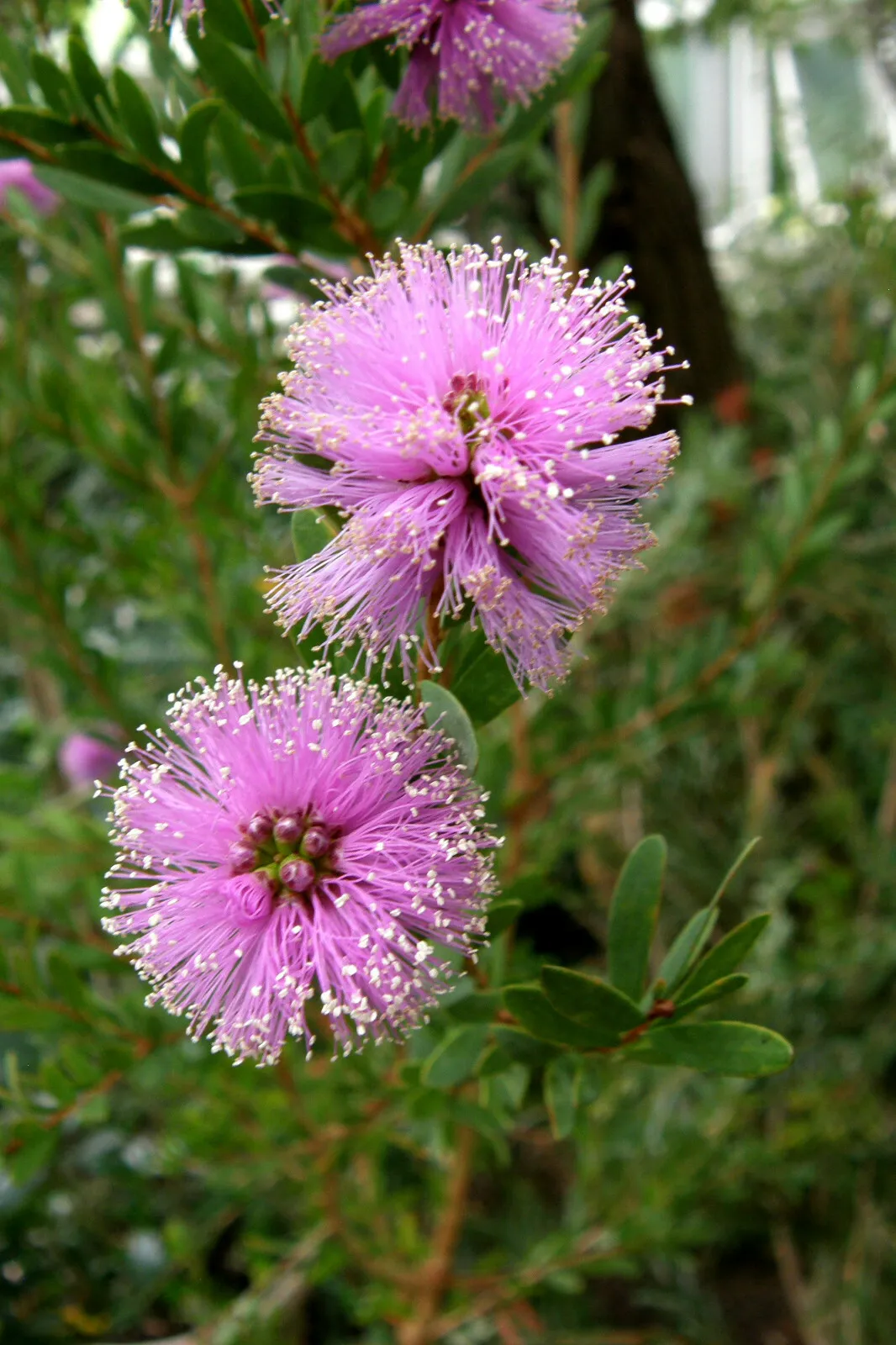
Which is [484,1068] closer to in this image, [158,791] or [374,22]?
[158,791]

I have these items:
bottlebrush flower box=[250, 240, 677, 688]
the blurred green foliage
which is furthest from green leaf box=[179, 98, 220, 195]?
bottlebrush flower box=[250, 240, 677, 688]

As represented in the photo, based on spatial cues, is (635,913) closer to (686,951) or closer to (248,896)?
(686,951)

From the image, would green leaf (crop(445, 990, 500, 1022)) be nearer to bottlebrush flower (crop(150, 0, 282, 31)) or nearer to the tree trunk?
bottlebrush flower (crop(150, 0, 282, 31))

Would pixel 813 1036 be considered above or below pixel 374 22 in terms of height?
below

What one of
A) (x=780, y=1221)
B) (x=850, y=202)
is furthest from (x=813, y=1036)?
(x=850, y=202)

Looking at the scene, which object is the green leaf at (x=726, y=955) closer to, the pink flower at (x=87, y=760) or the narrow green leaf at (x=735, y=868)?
the narrow green leaf at (x=735, y=868)

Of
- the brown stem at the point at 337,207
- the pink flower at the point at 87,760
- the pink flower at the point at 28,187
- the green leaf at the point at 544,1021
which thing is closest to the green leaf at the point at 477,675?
the green leaf at the point at 544,1021

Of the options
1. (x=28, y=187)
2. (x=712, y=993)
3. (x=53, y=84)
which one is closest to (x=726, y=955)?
(x=712, y=993)
